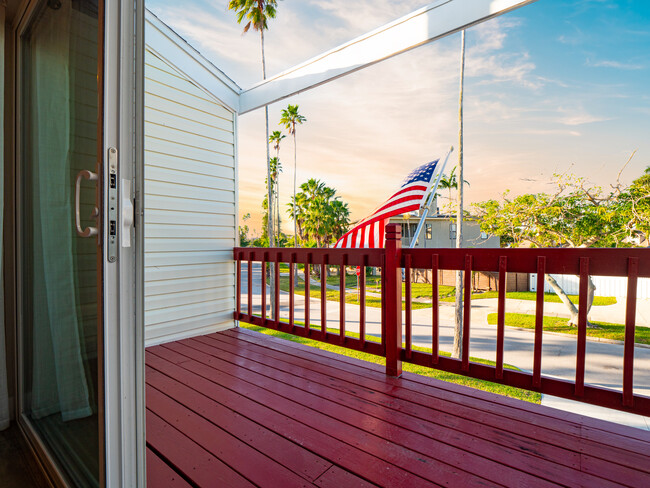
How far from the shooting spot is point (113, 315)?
0.90 m

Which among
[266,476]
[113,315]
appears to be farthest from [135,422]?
[266,476]

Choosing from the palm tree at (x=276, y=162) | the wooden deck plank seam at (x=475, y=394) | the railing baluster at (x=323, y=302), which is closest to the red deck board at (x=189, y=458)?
the wooden deck plank seam at (x=475, y=394)

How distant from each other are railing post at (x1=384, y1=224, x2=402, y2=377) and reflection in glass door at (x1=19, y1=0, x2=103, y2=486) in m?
1.74

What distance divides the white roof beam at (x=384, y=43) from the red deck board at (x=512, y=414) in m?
2.33

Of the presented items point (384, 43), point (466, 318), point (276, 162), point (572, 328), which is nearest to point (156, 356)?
point (466, 318)

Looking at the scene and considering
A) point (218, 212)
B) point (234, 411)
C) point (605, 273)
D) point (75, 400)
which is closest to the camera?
point (75, 400)

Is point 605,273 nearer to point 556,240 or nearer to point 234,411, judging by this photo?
point 234,411

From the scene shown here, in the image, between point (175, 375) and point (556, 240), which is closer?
point (175, 375)

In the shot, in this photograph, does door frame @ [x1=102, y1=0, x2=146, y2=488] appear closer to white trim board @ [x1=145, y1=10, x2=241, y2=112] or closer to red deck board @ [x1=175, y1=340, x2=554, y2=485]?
red deck board @ [x1=175, y1=340, x2=554, y2=485]

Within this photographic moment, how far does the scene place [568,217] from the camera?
39.1ft

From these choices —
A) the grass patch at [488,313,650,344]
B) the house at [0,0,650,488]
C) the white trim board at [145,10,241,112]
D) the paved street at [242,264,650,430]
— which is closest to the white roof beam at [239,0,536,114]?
the house at [0,0,650,488]

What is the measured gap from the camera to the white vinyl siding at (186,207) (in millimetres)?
3105

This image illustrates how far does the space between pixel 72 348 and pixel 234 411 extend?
3.19 feet

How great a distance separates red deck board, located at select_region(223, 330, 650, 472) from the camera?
154cm
